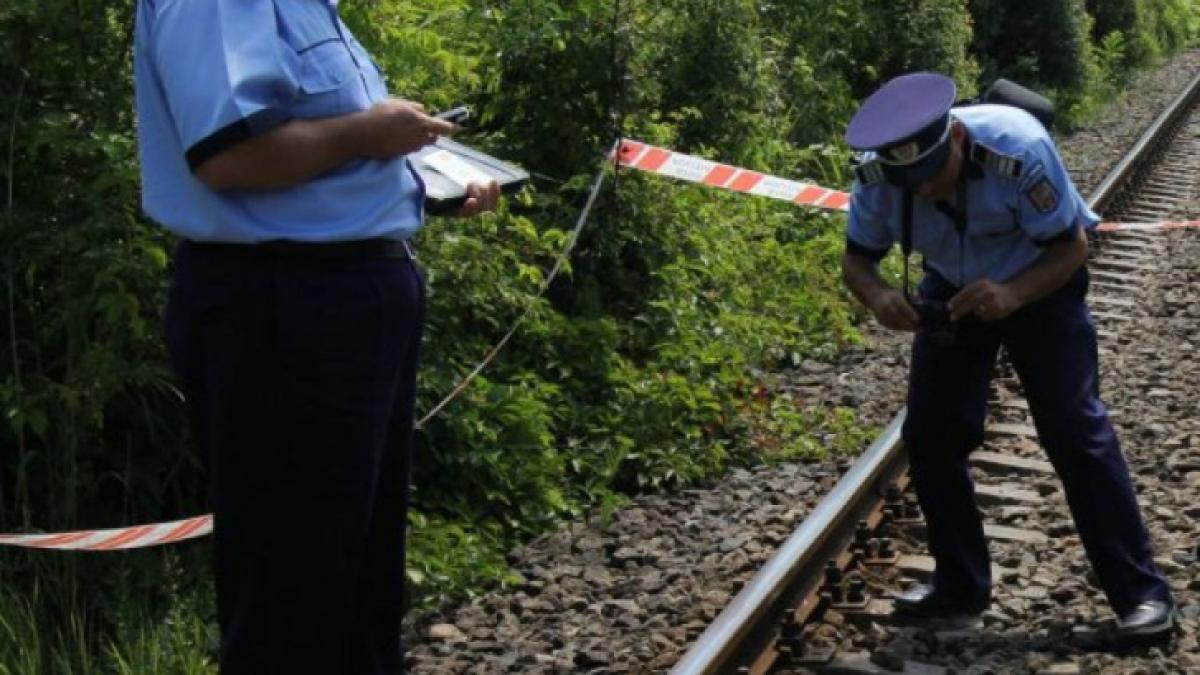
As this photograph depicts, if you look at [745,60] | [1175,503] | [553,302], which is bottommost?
[1175,503]

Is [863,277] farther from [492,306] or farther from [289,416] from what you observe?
[289,416]

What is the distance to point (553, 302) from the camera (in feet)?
28.5

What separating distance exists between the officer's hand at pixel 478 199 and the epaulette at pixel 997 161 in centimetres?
174

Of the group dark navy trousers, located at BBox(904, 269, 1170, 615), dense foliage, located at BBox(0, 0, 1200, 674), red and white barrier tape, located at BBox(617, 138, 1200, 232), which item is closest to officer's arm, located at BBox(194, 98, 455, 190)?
dense foliage, located at BBox(0, 0, 1200, 674)

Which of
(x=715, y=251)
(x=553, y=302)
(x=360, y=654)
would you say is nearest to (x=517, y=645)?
(x=360, y=654)

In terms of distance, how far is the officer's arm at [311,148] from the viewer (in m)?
3.37

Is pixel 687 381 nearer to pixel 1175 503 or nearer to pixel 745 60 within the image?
pixel 1175 503

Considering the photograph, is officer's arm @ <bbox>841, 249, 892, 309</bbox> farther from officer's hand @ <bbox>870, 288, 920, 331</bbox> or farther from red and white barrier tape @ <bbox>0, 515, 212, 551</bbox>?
red and white barrier tape @ <bbox>0, 515, 212, 551</bbox>

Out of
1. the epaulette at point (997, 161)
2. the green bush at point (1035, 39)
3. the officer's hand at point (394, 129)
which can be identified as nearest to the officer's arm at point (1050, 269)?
the epaulette at point (997, 161)

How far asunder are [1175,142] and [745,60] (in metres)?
8.70

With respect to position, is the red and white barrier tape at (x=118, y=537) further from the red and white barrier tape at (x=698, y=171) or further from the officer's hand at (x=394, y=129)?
→ the red and white barrier tape at (x=698, y=171)

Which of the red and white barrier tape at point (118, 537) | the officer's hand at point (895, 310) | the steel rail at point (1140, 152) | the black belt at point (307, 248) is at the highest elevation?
the black belt at point (307, 248)

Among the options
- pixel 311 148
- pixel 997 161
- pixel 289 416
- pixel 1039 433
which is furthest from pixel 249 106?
pixel 1039 433

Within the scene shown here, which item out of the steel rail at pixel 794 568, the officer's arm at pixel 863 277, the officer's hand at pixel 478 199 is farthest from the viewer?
the officer's arm at pixel 863 277
